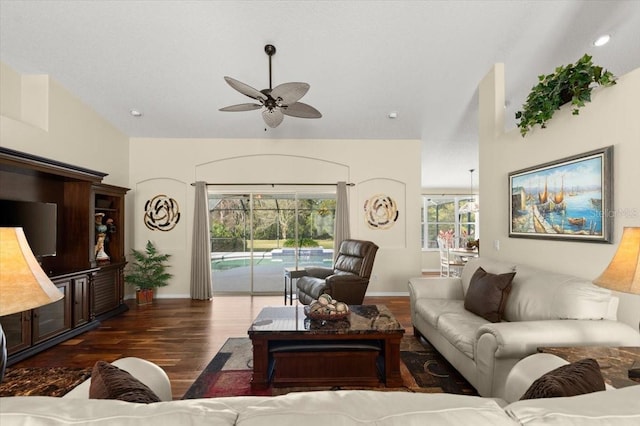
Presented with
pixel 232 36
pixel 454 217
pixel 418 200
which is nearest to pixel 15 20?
pixel 232 36

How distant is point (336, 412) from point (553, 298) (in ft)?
7.82

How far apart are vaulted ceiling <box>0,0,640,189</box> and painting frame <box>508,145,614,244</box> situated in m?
1.51

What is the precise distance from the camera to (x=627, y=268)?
1566 millimetres

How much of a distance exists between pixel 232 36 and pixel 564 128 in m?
3.39

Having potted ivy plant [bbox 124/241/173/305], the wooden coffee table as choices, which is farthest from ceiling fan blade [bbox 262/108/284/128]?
potted ivy plant [bbox 124/241/173/305]

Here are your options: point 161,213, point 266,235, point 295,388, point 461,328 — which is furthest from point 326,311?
point 161,213

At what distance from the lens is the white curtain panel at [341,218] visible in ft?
19.2

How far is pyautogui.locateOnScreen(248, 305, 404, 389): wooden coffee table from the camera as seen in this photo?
2.60 m

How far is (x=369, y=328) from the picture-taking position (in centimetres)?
265

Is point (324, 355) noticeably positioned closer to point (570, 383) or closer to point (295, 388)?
point (295, 388)

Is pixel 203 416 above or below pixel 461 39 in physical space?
below

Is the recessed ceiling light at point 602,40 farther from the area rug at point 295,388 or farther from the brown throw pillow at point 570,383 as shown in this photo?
the brown throw pillow at point 570,383

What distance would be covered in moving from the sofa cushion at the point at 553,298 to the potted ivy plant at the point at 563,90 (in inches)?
53.0

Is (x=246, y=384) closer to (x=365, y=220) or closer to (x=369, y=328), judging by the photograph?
(x=369, y=328)
